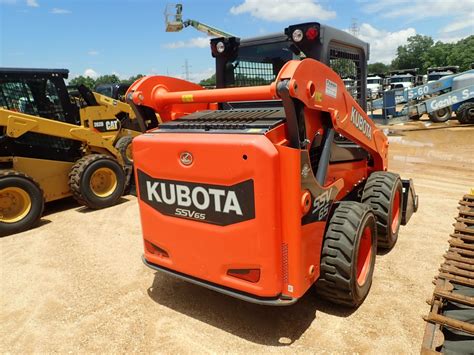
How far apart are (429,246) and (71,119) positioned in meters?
5.60

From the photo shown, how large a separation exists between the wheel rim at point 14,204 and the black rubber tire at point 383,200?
4458 mm

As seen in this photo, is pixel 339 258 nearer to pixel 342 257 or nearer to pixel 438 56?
pixel 342 257

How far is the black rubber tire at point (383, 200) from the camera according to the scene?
396 cm

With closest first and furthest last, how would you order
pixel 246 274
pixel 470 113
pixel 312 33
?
pixel 246 274, pixel 312 33, pixel 470 113

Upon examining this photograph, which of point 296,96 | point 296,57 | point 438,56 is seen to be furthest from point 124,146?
point 438,56

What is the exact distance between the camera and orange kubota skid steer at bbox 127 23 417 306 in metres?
2.52

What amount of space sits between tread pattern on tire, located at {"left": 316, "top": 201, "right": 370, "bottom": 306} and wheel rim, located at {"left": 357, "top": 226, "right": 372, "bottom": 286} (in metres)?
0.29

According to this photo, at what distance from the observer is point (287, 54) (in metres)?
3.50

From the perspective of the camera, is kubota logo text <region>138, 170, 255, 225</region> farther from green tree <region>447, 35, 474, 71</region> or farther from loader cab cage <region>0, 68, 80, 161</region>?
green tree <region>447, 35, 474, 71</region>

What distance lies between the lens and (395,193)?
165 inches

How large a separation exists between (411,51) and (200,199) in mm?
98800

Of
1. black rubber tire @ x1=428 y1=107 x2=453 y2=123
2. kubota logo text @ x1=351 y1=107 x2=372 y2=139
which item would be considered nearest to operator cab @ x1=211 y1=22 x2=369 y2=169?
kubota logo text @ x1=351 y1=107 x2=372 y2=139

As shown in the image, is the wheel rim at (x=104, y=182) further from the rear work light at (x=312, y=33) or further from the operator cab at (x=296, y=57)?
the rear work light at (x=312, y=33)

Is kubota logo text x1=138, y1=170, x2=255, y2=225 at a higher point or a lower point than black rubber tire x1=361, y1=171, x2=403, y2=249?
higher
